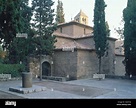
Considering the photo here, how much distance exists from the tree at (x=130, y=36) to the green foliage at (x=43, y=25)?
4.23 metres

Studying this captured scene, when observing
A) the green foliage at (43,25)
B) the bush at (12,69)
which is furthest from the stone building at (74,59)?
the bush at (12,69)

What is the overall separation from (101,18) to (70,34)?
4145 mm

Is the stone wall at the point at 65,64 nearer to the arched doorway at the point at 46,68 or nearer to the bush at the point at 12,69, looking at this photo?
the arched doorway at the point at 46,68

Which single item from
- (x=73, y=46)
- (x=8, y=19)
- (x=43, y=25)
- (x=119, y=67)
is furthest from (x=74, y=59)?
(x=8, y=19)

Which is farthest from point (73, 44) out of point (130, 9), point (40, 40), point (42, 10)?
point (130, 9)

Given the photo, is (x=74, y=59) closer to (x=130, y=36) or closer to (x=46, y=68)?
(x=46, y=68)

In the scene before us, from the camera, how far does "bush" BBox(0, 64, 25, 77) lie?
974 cm

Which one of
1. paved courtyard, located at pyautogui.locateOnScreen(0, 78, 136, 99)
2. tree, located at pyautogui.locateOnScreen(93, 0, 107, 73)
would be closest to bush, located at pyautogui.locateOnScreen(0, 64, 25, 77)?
paved courtyard, located at pyautogui.locateOnScreen(0, 78, 136, 99)

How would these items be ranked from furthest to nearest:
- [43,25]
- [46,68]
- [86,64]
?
[46,68] < [86,64] < [43,25]

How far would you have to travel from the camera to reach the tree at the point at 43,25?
378 inches

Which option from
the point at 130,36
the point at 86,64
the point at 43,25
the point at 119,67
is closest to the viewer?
the point at 130,36

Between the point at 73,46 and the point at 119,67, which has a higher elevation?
the point at 73,46

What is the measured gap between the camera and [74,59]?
1164 cm

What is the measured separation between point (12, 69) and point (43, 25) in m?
3.21
